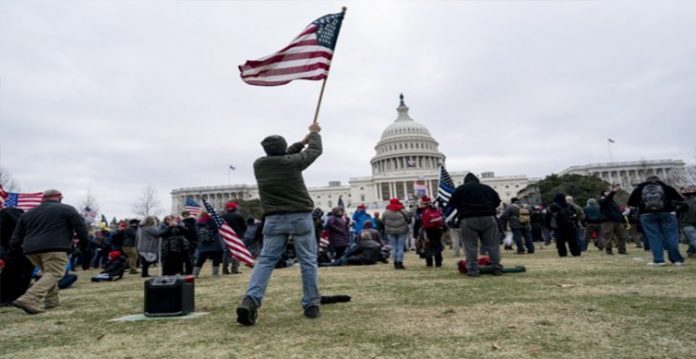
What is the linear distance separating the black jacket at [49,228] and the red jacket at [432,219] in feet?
24.9

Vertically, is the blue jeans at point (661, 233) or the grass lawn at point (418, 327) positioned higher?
the blue jeans at point (661, 233)

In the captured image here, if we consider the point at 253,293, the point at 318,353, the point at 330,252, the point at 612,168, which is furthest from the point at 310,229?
the point at 612,168

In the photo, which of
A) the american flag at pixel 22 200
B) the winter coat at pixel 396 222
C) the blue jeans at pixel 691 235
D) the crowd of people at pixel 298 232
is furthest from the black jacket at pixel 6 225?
the blue jeans at pixel 691 235

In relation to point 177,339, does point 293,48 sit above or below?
above

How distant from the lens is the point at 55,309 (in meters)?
6.33

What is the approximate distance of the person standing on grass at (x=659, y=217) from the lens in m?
8.66

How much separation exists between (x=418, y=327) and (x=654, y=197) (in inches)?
301

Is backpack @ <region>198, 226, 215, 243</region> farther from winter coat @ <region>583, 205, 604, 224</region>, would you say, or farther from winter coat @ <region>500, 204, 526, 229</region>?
winter coat @ <region>583, 205, 604, 224</region>

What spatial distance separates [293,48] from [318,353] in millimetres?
4474

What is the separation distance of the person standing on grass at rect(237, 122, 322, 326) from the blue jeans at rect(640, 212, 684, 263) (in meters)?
7.92

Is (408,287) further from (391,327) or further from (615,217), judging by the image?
(615,217)

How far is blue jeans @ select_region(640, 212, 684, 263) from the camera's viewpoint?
865 cm

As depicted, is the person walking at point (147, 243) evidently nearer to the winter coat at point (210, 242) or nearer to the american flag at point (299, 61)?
the winter coat at point (210, 242)

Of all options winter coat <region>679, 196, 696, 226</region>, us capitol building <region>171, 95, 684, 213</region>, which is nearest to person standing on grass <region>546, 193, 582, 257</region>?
winter coat <region>679, 196, 696, 226</region>
